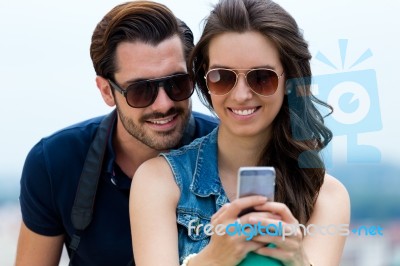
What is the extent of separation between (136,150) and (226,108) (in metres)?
0.80

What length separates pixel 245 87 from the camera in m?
2.33

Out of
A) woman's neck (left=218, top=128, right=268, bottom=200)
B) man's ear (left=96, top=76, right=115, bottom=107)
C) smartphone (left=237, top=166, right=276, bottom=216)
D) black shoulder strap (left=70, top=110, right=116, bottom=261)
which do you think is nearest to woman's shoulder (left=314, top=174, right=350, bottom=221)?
woman's neck (left=218, top=128, right=268, bottom=200)

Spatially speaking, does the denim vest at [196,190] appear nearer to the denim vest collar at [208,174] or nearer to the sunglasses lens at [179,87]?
the denim vest collar at [208,174]

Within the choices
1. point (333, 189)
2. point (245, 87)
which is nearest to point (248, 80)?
point (245, 87)

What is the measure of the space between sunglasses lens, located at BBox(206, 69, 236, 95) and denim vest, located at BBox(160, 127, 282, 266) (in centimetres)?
27

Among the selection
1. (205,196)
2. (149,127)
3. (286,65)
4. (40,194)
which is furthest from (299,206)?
(40,194)

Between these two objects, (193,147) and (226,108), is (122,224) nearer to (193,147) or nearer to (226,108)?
(193,147)

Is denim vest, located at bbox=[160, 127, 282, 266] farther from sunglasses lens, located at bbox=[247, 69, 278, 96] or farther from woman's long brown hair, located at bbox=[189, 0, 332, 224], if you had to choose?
sunglasses lens, located at bbox=[247, 69, 278, 96]

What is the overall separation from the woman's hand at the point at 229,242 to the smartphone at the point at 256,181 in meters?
0.02

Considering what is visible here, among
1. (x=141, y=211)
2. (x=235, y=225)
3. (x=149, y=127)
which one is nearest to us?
(x=235, y=225)

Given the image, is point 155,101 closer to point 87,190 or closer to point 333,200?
point 87,190

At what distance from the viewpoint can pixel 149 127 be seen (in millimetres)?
2941

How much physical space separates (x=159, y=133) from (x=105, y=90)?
0.41 meters

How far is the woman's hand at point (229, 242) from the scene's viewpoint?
6.32 ft
